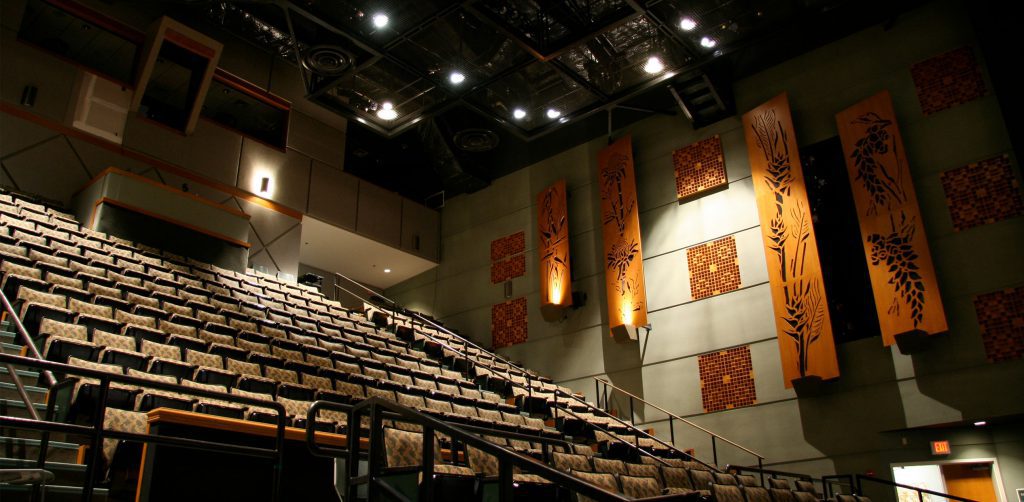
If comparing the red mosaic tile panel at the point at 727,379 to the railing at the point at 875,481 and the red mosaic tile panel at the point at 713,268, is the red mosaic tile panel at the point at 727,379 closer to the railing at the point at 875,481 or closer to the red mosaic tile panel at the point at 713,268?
the red mosaic tile panel at the point at 713,268

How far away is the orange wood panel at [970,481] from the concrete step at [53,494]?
7.60 meters

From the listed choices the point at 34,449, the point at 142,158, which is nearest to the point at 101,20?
the point at 142,158

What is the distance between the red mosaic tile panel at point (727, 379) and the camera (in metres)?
8.74

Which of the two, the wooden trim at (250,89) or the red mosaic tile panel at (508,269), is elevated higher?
the wooden trim at (250,89)

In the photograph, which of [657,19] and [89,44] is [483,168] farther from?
[89,44]

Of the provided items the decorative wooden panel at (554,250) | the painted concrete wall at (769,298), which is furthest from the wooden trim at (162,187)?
the decorative wooden panel at (554,250)

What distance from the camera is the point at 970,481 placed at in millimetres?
7383

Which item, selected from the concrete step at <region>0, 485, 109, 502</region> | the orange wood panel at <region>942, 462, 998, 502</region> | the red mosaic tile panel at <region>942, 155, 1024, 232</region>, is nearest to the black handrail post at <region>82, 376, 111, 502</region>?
the concrete step at <region>0, 485, 109, 502</region>

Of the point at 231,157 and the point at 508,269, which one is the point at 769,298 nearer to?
the point at 508,269

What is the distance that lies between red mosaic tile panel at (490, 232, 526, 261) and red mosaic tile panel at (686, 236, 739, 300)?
3.11 meters

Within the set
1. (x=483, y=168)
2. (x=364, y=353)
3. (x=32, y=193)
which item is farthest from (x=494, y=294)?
(x=32, y=193)

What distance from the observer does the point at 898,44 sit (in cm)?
884

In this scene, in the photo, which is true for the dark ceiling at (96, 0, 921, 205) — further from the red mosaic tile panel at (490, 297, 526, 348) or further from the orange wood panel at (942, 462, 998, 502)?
the orange wood panel at (942, 462, 998, 502)

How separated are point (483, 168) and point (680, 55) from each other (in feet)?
15.8
